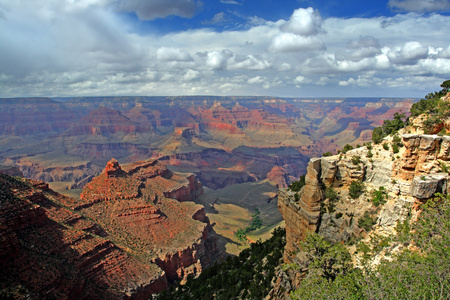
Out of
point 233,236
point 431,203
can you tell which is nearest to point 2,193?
point 431,203

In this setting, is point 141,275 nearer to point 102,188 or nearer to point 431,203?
point 102,188

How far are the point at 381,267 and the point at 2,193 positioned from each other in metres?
39.7

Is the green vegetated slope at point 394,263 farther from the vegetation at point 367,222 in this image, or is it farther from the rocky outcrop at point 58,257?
the rocky outcrop at point 58,257

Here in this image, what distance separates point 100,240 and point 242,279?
74.8 ft

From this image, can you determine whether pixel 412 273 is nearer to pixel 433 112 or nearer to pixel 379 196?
pixel 379 196

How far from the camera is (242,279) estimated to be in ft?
111

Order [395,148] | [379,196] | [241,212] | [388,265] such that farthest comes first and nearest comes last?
[241,212], [395,148], [379,196], [388,265]

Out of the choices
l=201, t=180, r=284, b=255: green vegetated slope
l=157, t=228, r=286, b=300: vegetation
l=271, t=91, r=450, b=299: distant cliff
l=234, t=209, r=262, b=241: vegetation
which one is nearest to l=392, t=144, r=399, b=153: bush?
l=271, t=91, r=450, b=299: distant cliff

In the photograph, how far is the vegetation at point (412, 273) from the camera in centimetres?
1493

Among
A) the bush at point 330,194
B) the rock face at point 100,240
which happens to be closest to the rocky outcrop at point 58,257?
the rock face at point 100,240

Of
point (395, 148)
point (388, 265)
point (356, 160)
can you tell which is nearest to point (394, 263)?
point (388, 265)

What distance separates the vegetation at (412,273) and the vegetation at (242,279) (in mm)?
11015

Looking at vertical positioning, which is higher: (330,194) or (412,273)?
(330,194)

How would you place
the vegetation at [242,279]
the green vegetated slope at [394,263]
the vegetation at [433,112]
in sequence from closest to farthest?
the green vegetated slope at [394,263], the vegetation at [433,112], the vegetation at [242,279]
